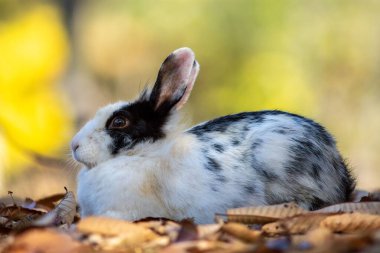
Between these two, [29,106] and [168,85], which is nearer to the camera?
[168,85]

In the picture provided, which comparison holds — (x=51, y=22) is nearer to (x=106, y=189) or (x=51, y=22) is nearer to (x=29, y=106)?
(x=29, y=106)

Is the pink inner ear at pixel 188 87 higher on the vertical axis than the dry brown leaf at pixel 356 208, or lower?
higher

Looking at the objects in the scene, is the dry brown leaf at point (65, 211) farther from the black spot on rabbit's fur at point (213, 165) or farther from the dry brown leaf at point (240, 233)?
the dry brown leaf at point (240, 233)

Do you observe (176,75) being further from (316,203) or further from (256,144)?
(316,203)

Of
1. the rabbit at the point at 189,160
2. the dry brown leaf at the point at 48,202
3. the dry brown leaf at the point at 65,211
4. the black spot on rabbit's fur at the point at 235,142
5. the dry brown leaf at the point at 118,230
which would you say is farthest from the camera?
the dry brown leaf at the point at 48,202

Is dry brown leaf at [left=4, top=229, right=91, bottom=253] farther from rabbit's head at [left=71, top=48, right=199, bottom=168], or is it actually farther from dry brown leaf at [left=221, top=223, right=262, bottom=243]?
rabbit's head at [left=71, top=48, right=199, bottom=168]

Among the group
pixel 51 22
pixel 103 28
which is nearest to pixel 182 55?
pixel 51 22

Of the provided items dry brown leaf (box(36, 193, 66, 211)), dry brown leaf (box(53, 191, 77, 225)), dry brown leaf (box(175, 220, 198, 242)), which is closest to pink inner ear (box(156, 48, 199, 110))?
dry brown leaf (box(53, 191, 77, 225))

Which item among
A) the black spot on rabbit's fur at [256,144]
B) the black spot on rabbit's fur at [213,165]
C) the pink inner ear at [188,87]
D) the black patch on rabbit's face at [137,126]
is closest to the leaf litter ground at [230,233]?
the black spot on rabbit's fur at [213,165]
